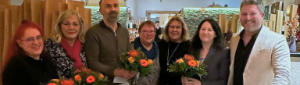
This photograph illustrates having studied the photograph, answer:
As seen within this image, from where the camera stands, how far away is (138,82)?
2338 mm

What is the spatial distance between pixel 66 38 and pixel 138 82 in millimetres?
790

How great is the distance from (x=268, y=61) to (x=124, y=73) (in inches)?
45.8

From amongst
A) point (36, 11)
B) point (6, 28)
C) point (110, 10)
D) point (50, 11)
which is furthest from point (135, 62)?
point (6, 28)

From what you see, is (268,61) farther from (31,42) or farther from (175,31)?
(31,42)

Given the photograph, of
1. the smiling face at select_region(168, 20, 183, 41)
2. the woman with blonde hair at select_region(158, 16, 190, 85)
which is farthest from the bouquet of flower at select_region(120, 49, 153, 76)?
the smiling face at select_region(168, 20, 183, 41)

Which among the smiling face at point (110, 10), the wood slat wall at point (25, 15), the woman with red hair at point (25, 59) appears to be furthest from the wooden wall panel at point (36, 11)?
the woman with red hair at point (25, 59)

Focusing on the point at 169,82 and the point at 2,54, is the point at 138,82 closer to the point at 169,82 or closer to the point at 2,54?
the point at 169,82

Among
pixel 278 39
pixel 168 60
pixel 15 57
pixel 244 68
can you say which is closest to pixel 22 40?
pixel 15 57

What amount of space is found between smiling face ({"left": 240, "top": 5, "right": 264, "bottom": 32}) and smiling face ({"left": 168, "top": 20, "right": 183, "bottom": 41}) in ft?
2.53

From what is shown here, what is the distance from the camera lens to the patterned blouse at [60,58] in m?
1.94

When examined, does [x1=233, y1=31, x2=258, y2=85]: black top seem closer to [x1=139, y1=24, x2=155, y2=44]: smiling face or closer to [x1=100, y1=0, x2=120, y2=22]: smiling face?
[x1=139, y1=24, x2=155, y2=44]: smiling face

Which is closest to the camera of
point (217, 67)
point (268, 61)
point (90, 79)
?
point (90, 79)

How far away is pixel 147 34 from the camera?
2436 mm

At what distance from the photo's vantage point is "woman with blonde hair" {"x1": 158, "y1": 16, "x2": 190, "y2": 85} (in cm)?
251
